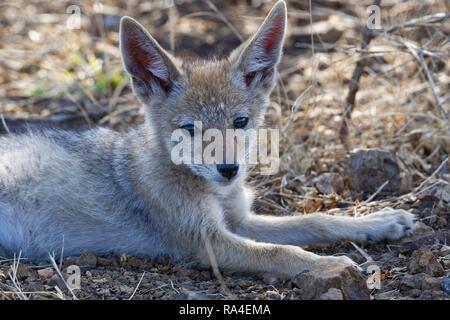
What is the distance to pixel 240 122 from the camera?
15.9 ft

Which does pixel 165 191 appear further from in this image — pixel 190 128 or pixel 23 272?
pixel 23 272

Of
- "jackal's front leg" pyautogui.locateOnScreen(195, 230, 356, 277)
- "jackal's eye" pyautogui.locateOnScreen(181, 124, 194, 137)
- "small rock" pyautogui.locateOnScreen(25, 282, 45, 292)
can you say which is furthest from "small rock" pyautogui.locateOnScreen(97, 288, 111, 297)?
"jackal's eye" pyautogui.locateOnScreen(181, 124, 194, 137)

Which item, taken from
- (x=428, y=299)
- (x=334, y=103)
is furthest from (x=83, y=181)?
(x=334, y=103)

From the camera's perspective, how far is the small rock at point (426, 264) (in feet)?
13.9

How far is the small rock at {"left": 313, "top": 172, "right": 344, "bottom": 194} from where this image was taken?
5812 mm

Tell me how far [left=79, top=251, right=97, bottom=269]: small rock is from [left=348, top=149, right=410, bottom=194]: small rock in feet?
7.06

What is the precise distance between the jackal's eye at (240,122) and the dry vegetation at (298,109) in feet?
3.16

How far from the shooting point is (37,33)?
29.5ft

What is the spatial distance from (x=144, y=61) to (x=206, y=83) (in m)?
0.44

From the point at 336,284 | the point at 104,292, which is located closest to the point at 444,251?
the point at 336,284

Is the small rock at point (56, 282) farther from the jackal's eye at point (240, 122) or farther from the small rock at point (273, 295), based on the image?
the jackal's eye at point (240, 122)

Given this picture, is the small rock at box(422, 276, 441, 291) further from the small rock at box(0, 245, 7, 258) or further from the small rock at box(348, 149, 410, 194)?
the small rock at box(0, 245, 7, 258)

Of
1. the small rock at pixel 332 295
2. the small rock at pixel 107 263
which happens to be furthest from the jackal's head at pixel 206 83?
the small rock at pixel 332 295

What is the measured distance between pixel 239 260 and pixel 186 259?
42 cm
